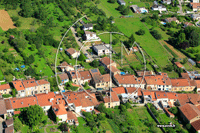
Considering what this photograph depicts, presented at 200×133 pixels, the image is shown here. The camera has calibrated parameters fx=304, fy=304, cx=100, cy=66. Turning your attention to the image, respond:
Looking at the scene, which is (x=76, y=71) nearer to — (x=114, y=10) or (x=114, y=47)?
(x=114, y=47)

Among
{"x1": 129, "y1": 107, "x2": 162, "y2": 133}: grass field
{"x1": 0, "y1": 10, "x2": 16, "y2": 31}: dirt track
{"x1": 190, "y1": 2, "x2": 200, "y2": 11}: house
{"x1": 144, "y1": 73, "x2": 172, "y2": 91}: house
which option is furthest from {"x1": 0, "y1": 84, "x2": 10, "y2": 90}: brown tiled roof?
{"x1": 190, "y1": 2, "x2": 200, "y2": 11}: house

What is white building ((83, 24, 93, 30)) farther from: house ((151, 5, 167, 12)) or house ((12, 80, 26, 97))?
house ((12, 80, 26, 97))

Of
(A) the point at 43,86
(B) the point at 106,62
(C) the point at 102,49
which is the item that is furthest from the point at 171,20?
(A) the point at 43,86

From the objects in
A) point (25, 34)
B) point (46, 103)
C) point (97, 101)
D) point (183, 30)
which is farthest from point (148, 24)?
point (46, 103)

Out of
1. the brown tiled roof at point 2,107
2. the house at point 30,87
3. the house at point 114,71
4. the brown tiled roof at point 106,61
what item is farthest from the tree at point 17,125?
the brown tiled roof at point 106,61

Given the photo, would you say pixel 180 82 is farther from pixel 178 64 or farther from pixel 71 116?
pixel 71 116

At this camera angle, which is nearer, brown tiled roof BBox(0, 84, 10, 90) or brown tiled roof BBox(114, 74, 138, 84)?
brown tiled roof BBox(0, 84, 10, 90)
